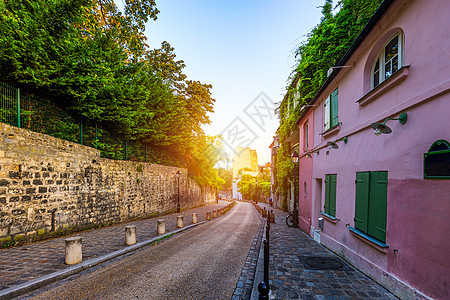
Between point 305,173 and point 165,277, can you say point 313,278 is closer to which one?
point 165,277

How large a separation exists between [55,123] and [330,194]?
11538 millimetres

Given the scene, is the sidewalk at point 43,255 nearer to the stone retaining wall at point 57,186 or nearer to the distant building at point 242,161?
the stone retaining wall at point 57,186

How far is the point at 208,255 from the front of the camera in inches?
272

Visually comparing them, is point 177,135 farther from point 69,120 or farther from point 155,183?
point 69,120

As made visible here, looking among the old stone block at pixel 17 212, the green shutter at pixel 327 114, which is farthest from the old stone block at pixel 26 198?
the green shutter at pixel 327 114

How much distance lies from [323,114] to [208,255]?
7.48 metres

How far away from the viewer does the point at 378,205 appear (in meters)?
5.02

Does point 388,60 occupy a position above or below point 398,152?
above

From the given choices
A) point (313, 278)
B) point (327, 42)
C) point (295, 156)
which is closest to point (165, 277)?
point (313, 278)

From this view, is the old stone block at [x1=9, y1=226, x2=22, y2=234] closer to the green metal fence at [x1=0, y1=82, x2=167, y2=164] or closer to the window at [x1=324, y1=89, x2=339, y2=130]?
the green metal fence at [x1=0, y1=82, x2=167, y2=164]

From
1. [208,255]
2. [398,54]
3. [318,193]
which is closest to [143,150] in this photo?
[208,255]

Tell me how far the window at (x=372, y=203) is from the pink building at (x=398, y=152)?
0.08 feet

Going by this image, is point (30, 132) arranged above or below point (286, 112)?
below

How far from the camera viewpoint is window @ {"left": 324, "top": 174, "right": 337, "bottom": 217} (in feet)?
25.5
